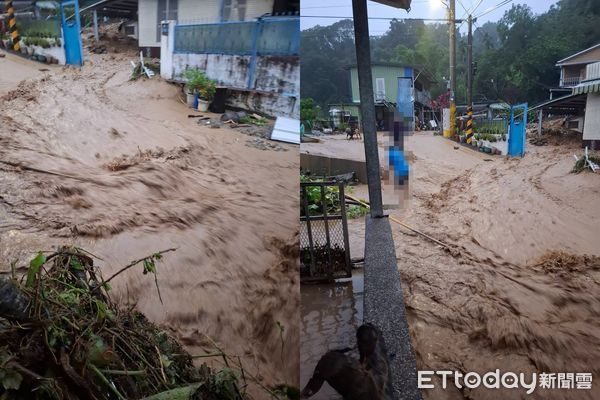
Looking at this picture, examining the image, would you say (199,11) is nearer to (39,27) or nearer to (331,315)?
(39,27)

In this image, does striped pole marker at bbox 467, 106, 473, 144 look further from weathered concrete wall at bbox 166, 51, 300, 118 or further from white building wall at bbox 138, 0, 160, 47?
white building wall at bbox 138, 0, 160, 47

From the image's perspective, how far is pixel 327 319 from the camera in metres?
2.09

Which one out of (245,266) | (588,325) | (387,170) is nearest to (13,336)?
(245,266)

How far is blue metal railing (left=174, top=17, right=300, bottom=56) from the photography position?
1.39 meters

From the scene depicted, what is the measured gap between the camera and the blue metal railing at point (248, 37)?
139 cm

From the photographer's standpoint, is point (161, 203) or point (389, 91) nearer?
point (161, 203)

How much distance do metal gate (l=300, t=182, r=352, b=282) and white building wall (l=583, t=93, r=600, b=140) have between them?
0.96 metres

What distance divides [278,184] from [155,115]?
0.42 m

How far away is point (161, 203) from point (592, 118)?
155cm

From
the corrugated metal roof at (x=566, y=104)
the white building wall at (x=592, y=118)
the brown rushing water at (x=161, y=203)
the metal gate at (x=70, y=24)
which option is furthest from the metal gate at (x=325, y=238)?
the metal gate at (x=70, y=24)

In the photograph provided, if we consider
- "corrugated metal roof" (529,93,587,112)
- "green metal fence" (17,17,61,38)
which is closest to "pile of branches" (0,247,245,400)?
"green metal fence" (17,17,61,38)

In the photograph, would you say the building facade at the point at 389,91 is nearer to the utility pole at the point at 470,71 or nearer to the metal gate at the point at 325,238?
the utility pole at the point at 470,71

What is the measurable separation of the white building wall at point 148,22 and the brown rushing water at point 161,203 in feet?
0.30

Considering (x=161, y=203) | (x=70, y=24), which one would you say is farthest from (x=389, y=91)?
(x=70, y=24)
